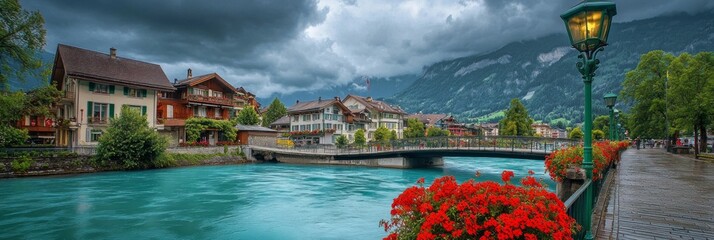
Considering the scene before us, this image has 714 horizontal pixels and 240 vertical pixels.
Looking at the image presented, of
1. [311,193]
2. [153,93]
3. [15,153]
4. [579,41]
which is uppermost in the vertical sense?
[153,93]

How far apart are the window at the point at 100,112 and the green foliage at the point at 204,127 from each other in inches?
375

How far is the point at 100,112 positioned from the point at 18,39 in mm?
16140

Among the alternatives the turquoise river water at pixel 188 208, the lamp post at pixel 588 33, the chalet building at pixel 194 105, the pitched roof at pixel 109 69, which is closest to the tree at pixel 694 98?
the turquoise river water at pixel 188 208

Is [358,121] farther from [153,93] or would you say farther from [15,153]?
[15,153]

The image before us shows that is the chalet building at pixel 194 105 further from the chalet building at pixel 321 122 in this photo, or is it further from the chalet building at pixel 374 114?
the chalet building at pixel 374 114

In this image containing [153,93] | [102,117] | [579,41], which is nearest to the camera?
[579,41]

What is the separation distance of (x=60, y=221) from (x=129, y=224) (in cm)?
317

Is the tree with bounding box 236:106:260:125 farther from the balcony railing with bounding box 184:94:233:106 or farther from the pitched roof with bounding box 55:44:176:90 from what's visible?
the pitched roof with bounding box 55:44:176:90

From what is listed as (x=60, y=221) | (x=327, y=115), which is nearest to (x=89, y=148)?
(x=60, y=221)

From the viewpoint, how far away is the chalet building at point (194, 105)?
51.4 metres

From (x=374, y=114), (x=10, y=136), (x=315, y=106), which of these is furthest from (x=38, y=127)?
(x=374, y=114)

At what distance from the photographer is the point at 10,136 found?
34.8 meters

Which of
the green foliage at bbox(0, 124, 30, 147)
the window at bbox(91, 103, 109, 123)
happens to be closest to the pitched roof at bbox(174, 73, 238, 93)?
the window at bbox(91, 103, 109, 123)

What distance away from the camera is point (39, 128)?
47281 millimetres
